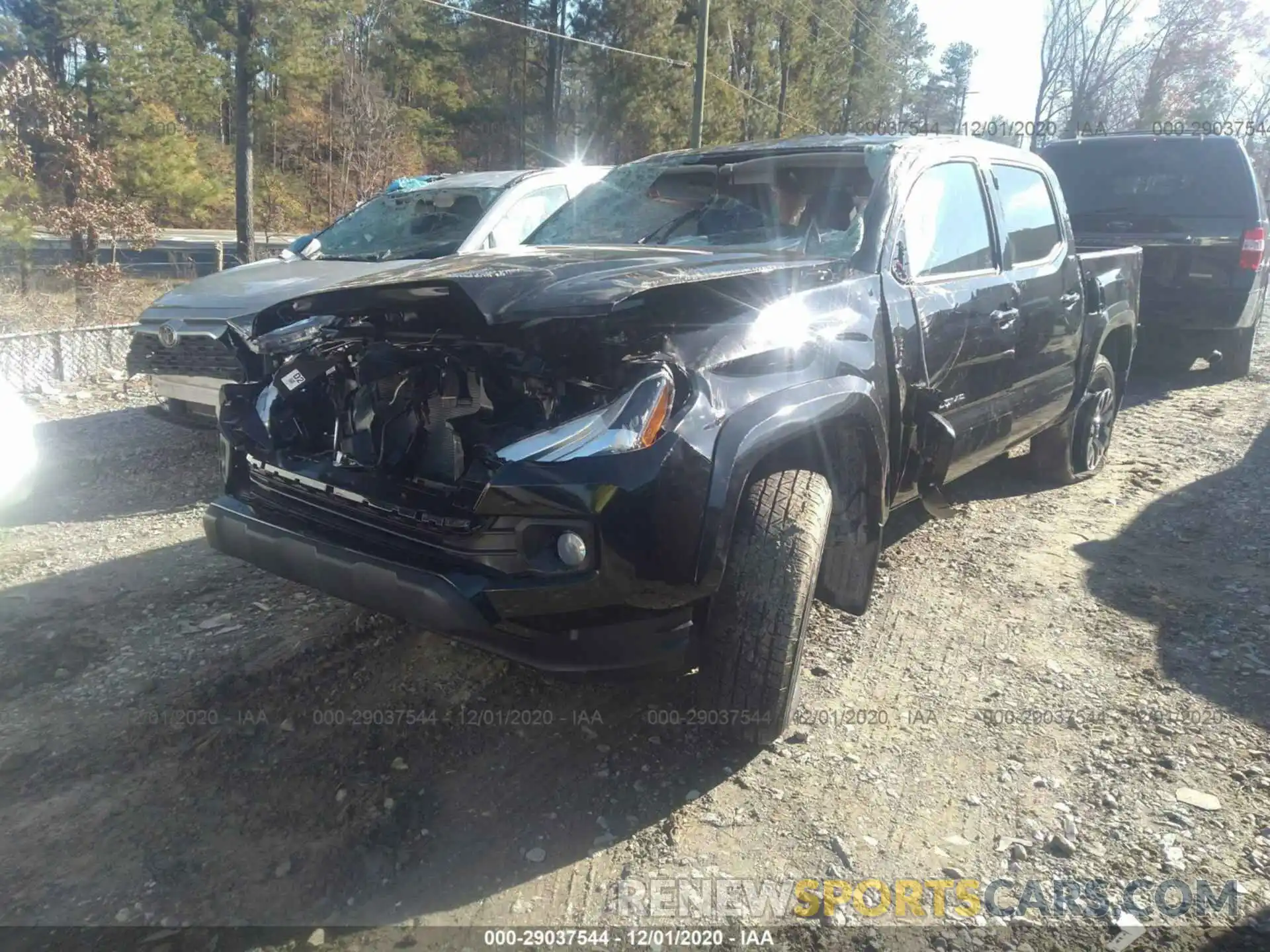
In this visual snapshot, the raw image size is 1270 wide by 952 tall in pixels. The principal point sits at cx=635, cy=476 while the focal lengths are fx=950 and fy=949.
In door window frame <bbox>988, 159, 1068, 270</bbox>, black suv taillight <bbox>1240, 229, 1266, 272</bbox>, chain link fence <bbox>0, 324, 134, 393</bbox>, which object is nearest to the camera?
door window frame <bbox>988, 159, 1068, 270</bbox>

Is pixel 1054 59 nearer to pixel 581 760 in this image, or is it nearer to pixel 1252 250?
pixel 1252 250

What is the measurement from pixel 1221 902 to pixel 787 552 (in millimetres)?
1389

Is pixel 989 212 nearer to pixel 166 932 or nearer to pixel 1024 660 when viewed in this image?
pixel 1024 660

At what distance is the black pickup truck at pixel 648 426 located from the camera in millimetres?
2504

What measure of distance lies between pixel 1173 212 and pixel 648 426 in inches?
313

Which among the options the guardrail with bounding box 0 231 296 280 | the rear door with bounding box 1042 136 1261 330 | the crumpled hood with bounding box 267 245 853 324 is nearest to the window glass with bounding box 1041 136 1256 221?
the rear door with bounding box 1042 136 1261 330

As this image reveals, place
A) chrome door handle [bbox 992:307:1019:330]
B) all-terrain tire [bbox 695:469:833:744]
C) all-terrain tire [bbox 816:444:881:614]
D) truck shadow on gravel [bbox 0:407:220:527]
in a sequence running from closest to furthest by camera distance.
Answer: all-terrain tire [bbox 695:469:833:744] < all-terrain tire [bbox 816:444:881:614] < chrome door handle [bbox 992:307:1019:330] < truck shadow on gravel [bbox 0:407:220:527]

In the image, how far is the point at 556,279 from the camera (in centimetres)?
293

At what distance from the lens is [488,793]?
109 inches

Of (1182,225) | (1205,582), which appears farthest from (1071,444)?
(1182,225)

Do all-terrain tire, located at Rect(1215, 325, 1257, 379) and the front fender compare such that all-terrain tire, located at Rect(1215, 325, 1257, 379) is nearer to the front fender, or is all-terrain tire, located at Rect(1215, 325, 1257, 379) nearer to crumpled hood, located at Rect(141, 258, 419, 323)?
the front fender

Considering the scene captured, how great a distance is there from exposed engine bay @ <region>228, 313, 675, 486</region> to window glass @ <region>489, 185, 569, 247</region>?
3.49m

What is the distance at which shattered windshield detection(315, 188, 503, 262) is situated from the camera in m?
6.77

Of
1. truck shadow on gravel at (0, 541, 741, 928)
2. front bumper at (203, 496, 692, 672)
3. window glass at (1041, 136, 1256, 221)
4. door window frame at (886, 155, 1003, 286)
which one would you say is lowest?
truck shadow on gravel at (0, 541, 741, 928)
